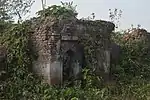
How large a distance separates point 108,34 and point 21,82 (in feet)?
11.6

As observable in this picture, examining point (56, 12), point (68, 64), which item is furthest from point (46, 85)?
point (56, 12)

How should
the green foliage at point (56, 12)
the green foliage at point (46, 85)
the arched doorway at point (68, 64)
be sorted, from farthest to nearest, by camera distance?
the green foliage at point (56, 12)
the arched doorway at point (68, 64)
the green foliage at point (46, 85)

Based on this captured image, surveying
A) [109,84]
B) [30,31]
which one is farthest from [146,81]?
[30,31]

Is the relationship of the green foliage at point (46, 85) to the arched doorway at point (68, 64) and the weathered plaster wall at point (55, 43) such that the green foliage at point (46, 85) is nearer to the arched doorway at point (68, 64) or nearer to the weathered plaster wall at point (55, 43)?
the weathered plaster wall at point (55, 43)

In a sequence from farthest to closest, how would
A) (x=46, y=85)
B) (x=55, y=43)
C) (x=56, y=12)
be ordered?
(x=56, y=12) → (x=55, y=43) → (x=46, y=85)

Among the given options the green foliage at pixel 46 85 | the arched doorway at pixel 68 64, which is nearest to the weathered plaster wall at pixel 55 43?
the arched doorway at pixel 68 64

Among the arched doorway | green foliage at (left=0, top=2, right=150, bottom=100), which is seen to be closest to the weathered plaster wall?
the arched doorway

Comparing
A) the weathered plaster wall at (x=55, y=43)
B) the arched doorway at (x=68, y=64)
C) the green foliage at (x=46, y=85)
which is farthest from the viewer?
the arched doorway at (x=68, y=64)

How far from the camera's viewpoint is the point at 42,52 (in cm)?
1012

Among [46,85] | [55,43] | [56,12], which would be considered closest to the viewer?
[46,85]

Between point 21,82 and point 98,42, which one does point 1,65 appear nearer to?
point 21,82

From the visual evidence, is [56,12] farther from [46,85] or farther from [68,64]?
[46,85]

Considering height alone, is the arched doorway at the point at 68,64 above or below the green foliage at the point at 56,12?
below

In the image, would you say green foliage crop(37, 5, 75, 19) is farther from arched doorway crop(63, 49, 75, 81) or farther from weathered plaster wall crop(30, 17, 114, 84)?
arched doorway crop(63, 49, 75, 81)
